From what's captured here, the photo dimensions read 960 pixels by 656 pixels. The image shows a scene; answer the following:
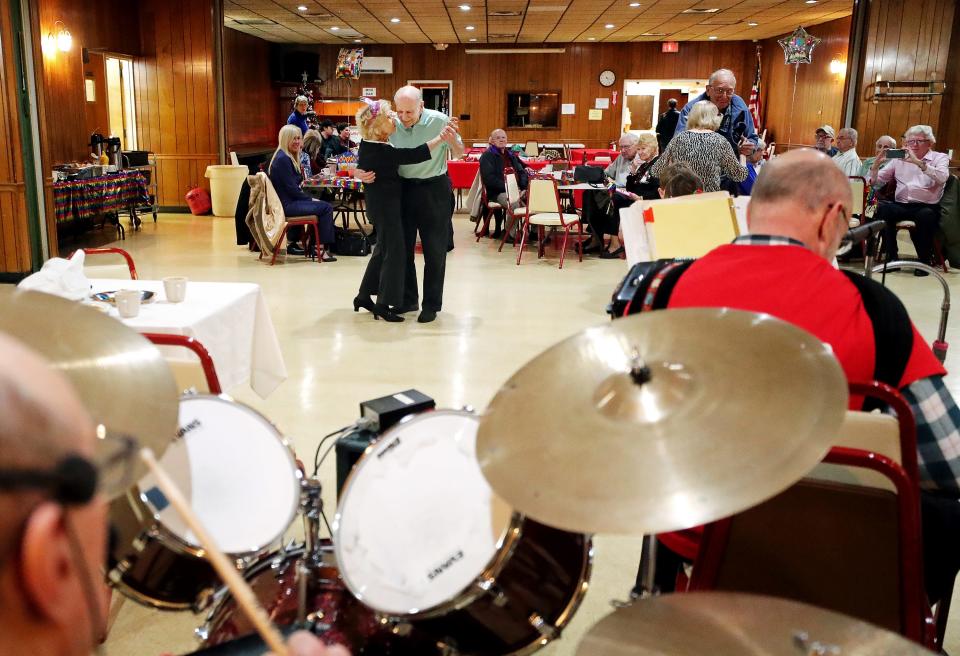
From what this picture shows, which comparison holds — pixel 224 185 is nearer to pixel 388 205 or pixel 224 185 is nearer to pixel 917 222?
pixel 388 205

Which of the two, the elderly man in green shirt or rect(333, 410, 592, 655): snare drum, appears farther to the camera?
the elderly man in green shirt

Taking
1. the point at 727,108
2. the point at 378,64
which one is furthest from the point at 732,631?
the point at 378,64

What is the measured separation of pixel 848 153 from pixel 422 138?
17.2 feet

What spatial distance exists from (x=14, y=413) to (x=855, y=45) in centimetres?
1101

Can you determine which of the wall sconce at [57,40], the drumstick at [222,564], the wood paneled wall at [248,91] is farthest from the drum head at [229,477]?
the wood paneled wall at [248,91]

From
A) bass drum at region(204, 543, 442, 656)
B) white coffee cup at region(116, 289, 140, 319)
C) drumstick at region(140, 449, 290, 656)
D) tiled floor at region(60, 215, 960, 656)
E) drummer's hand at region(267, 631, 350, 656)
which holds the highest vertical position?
drumstick at region(140, 449, 290, 656)

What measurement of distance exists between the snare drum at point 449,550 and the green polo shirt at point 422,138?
376 cm

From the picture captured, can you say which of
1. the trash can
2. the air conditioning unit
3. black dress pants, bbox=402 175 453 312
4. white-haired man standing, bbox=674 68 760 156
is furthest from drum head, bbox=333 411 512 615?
the air conditioning unit

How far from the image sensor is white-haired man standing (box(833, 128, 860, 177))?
8188 mm

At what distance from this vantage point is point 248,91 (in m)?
15.5

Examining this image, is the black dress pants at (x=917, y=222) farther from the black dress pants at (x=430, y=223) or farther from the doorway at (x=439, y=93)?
the doorway at (x=439, y=93)

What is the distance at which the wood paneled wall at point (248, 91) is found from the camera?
1435cm

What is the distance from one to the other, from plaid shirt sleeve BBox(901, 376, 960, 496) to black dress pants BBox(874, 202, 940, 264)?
6.16 m

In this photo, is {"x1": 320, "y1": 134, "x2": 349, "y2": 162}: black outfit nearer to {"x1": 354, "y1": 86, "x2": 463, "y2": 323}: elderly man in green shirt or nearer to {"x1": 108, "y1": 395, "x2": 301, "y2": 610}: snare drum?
{"x1": 354, "y1": 86, "x2": 463, "y2": 323}: elderly man in green shirt
